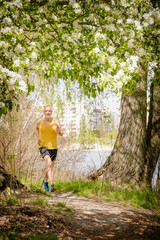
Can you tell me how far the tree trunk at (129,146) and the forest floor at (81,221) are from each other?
1.69 m

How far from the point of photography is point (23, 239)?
3268 millimetres

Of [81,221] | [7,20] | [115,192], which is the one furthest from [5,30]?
[115,192]

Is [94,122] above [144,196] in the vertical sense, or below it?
above

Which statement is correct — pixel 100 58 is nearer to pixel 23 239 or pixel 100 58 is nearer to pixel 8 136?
pixel 23 239

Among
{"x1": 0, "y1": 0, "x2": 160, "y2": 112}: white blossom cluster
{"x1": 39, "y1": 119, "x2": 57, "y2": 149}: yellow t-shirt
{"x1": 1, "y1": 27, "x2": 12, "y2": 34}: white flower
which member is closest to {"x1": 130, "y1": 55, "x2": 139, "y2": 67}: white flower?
{"x1": 0, "y1": 0, "x2": 160, "y2": 112}: white blossom cluster

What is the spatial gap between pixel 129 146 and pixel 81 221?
326 cm

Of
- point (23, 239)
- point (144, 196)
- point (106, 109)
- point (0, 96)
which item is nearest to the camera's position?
point (0, 96)

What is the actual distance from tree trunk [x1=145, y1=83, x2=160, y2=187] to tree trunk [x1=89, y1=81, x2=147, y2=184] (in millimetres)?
249

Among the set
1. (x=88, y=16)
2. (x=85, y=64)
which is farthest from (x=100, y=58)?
(x=88, y=16)

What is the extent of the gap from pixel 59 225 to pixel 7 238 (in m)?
1.08

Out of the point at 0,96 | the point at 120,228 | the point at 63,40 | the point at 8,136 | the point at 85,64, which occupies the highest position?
the point at 63,40

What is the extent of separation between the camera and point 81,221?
4.54 m

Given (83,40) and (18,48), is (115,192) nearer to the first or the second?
(83,40)

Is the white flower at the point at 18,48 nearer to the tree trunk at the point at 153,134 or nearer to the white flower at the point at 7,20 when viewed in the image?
the white flower at the point at 7,20
